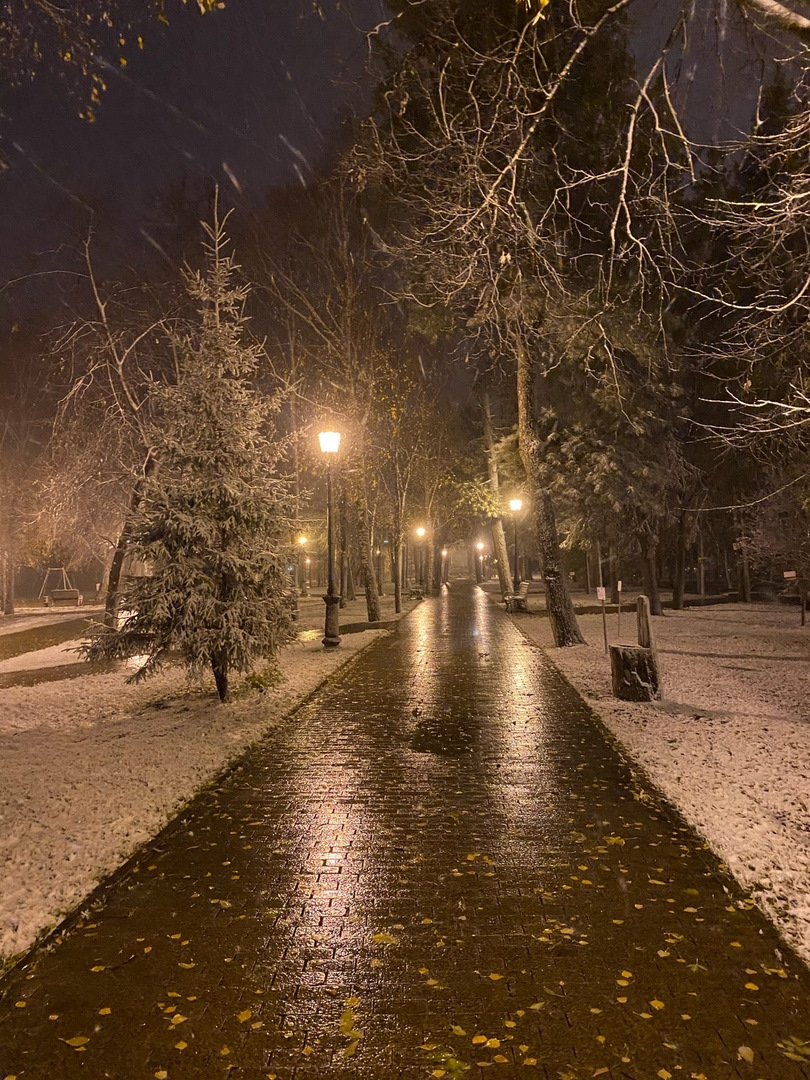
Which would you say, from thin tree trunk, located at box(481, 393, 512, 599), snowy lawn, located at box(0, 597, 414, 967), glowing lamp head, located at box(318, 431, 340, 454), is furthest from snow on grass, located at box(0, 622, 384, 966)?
thin tree trunk, located at box(481, 393, 512, 599)

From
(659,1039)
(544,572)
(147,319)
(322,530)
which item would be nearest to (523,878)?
(659,1039)

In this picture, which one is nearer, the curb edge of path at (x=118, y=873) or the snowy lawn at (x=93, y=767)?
the curb edge of path at (x=118, y=873)

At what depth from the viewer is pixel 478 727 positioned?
28.2 feet

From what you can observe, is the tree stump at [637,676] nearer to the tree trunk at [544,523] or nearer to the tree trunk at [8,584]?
the tree trunk at [544,523]

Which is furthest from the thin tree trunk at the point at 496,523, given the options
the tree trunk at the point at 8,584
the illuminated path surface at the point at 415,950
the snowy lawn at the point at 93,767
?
the illuminated path surface at the point at 415,950

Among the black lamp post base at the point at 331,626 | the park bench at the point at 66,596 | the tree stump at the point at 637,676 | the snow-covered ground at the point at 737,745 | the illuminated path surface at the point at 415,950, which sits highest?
the park bench at the point at 66,596

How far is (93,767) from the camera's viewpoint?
272 inches

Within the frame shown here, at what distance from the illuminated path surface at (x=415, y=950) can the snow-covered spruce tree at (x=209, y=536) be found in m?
3.49

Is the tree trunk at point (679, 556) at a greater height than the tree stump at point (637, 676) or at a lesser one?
greater

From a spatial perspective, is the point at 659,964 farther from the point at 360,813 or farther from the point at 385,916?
the point at 360,813

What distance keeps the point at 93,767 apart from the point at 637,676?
7233mm

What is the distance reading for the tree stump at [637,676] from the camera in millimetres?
9844

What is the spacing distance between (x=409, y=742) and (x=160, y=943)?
4.43m

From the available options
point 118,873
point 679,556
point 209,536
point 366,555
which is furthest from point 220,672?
point 679,556
